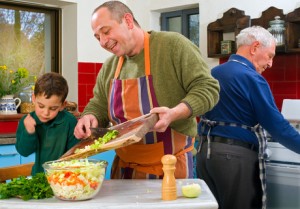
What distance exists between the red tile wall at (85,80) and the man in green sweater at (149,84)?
7.85 ft

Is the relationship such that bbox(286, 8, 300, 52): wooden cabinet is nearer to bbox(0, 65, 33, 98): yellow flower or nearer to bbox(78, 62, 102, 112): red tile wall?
bbox(78, 62, 102, 112): red tile wall

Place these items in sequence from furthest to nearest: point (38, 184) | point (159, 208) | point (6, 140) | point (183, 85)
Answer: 1. point (6, 140)
2. point (183, 85)
3. point (38, 184)
4. point (159, 208)

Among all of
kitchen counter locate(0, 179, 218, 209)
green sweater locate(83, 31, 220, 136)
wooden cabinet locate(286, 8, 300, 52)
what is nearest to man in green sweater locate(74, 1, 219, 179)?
green sweater locate(83, 31, 220, 136)

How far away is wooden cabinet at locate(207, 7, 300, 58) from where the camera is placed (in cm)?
371

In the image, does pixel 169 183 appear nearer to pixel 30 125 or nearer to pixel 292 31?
pixel 30 125

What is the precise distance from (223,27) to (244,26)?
0.69ft

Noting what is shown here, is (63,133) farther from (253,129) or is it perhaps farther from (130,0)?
(130,0)

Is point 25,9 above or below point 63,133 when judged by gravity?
above

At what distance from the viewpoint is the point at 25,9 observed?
172 inches

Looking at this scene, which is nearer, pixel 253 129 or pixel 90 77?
pixel 253 129

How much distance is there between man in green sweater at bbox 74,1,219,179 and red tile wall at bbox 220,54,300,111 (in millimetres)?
2049

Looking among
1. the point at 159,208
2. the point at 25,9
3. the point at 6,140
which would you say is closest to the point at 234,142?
the point at 159,208

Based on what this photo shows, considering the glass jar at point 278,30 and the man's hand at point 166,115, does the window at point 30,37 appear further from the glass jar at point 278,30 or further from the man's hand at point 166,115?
the man's hand at point 166,115

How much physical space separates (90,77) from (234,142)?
222 centimetres
